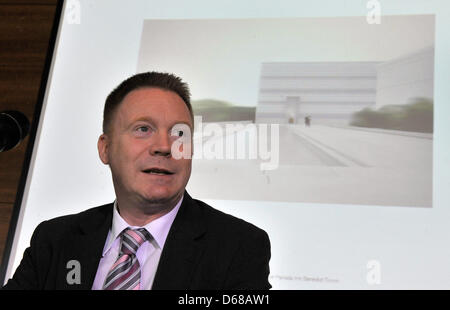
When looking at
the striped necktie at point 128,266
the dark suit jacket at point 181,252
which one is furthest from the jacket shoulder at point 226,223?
the striped necktie at point 128,266

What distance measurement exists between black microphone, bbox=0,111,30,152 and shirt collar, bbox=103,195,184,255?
0.33 m

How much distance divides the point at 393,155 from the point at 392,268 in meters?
0.21

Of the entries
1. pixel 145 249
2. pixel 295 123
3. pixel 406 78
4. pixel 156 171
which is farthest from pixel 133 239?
pixel 406 78

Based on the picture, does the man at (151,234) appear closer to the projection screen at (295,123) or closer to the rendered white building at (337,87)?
the projection screen at (295,123)

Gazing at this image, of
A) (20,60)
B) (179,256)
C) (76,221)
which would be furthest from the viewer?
(20,60)

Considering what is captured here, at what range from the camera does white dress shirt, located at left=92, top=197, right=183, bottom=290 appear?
0.80 metres

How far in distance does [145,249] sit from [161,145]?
190 millimetres

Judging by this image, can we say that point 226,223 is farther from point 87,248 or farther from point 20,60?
point 20,60

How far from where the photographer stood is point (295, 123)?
90 cm

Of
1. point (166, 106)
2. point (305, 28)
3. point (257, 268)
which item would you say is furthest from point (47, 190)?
point (305, 28)

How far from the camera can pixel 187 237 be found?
79 cm

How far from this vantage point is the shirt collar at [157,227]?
813 mm

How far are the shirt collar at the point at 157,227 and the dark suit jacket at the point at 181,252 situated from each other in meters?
0.01

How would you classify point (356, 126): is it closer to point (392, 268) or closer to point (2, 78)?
point (392, 268)
